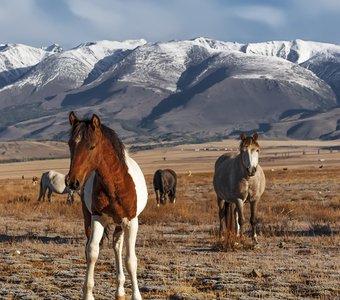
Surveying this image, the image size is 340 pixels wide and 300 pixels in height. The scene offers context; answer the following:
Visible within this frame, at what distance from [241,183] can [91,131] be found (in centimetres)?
863

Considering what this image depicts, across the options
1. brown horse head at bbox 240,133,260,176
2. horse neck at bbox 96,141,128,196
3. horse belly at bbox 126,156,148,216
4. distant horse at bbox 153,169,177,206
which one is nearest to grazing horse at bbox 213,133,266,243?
brown horse head at bbox 240,133,260,176

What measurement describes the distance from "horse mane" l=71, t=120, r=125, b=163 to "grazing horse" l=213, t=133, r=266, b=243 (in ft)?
22.1

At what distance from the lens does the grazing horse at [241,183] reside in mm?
15680

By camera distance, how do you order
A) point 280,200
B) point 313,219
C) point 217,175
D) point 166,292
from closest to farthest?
point 166,292, point 217,175, point 313,219, point 280,200

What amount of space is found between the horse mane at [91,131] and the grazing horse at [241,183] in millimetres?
6737

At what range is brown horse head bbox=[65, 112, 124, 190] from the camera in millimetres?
8125

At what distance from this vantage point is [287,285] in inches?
414

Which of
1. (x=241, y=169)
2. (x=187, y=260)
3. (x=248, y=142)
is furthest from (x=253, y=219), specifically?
(x=187, y=260)

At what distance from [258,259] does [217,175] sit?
19.1 feet

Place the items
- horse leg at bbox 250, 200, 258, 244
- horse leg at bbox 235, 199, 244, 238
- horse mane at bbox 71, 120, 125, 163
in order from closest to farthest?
horse mane at bbox 71, 120, 125, 163 < horse leg at bbox 250, 200, 258, 244 < horse leg at bbox 235, 199, 244, 238

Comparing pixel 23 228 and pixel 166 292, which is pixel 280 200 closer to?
pixel 23 228

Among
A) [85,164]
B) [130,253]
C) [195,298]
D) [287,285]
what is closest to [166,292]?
[195,298]

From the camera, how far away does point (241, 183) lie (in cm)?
1661

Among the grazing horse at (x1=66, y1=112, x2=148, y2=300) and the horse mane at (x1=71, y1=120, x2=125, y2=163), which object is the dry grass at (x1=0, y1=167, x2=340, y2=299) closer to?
the grazing horse at (x1=66, y1=112, x2=148, y2=300)
